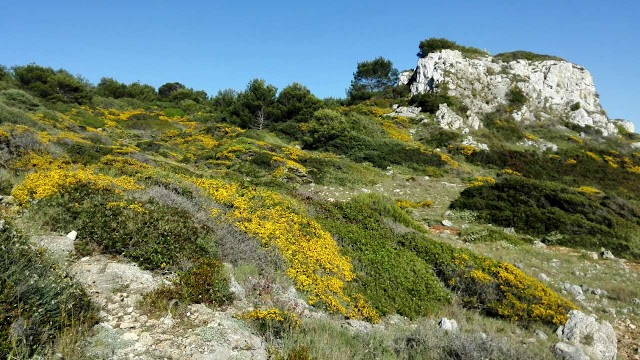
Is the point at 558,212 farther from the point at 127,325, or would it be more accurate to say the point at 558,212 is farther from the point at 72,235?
the point at 72,235

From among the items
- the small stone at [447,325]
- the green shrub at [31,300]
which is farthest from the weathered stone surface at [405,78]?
the green shrub at [31,300]

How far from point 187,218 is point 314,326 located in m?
3.61

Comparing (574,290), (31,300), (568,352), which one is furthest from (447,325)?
(31,300)

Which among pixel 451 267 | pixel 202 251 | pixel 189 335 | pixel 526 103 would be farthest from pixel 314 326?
pixel 526 103

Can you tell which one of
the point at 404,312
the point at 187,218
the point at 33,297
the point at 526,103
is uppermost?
the point at 526,103

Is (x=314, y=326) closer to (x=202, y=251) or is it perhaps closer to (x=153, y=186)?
(x=202, y=251)

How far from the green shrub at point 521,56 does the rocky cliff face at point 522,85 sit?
145 cm

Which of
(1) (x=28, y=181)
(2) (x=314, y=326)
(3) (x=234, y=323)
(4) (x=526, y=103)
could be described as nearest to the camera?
(3) (x=234, y=323)

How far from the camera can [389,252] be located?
11.0 metres

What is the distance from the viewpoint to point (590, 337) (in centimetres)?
866

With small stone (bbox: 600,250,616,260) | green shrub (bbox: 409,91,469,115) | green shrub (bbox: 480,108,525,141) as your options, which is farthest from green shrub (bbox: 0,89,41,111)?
green shrub (bbox: 480,108,525,141)

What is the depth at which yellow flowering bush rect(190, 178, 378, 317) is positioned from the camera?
8125mm

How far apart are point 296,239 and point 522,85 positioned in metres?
54.4

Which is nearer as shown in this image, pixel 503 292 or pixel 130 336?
pixel 130 336
